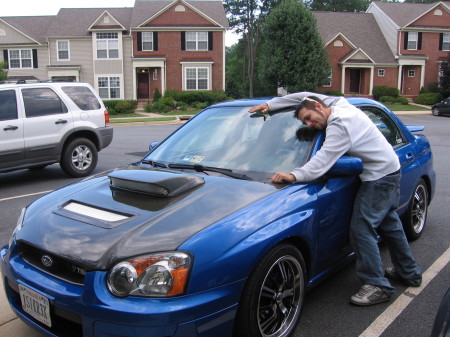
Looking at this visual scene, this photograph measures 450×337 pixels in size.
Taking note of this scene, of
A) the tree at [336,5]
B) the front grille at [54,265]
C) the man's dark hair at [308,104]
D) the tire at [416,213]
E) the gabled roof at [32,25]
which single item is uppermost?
the tree at [336,5]

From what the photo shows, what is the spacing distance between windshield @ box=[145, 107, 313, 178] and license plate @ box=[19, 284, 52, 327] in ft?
4.88

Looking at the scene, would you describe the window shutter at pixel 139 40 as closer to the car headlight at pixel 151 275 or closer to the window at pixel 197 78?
the window at pixel 197 78

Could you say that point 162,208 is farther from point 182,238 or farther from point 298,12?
point 298,12

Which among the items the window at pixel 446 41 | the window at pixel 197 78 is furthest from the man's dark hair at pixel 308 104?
the window at pixel 446 41

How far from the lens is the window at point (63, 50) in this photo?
36125 millimetres

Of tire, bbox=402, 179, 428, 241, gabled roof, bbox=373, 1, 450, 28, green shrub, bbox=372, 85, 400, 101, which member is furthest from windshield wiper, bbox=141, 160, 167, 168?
gabled roof, bbox=373, 1, 450, 28

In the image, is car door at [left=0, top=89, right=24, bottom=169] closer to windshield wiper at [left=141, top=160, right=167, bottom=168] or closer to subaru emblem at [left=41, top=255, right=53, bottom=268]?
windshield wiper at [left=141, top=160, right=167, bottom=168]

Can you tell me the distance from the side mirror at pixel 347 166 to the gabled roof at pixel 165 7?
33.8m

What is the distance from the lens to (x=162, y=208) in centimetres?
284

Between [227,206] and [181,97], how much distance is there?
103 feet

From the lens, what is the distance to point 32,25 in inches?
1517

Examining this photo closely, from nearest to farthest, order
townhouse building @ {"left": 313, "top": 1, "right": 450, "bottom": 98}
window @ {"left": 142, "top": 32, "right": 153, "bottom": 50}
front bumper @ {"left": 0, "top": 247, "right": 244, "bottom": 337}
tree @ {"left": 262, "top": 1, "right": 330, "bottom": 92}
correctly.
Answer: front bumper @ {"left": 0, "top": 247, "right": 244, "bottom": 337}
tree @ {"left": 262, "top": 1, "right": 330, "bottom": 92}
window @ {"left": 142, "top": 32, "right": 153, "bottom": 50}
townhouse building @ {"left": 313, "top": 1, "right": 450, "bottom": 98}

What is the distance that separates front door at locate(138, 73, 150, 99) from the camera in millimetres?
37000

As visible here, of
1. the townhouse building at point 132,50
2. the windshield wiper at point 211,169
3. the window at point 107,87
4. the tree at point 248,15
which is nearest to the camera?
the windshield wiper at point 211,169
